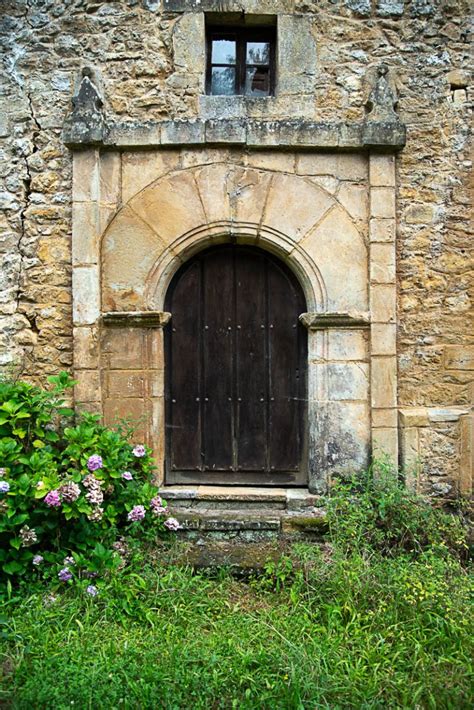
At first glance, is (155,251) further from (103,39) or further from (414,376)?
(414,376)

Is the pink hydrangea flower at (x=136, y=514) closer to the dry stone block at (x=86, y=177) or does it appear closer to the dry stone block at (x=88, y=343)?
the dry stone block at (x=88, y=343)

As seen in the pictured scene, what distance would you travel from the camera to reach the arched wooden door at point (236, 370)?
4.38 m

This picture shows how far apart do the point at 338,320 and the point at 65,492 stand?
2.11 meters

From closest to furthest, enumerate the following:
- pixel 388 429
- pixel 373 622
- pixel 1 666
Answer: pixel 1 666
pixel 373 622
pixel 388 429

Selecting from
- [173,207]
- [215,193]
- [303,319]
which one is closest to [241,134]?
[215,193]

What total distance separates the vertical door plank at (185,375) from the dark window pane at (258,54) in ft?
5.07

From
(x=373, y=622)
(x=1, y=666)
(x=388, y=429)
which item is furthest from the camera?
(x=388, y=429)

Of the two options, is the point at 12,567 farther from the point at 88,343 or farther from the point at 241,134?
the point at 241,134

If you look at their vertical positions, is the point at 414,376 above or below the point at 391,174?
below

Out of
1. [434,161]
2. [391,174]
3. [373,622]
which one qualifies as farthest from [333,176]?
[373,622]

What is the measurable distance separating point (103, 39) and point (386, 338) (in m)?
2.91

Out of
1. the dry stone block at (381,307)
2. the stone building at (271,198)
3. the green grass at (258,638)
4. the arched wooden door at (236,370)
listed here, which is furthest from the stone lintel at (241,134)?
the green grass at (258,638)

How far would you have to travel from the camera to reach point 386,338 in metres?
4.17

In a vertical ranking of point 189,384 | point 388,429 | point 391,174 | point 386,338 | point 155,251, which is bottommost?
point 388,429
